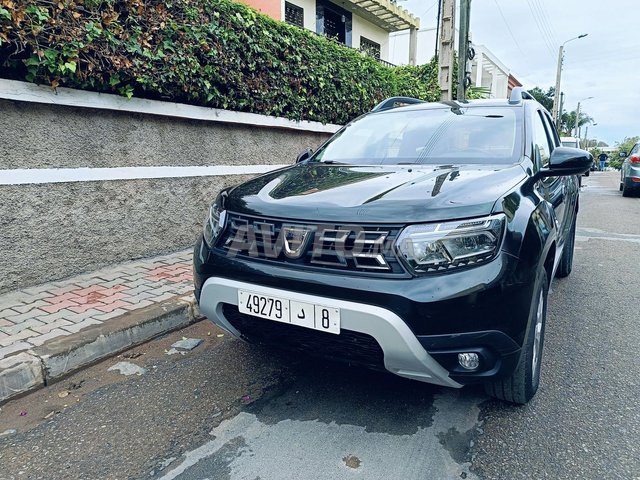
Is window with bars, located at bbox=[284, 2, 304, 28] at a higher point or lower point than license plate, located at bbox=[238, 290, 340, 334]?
higher

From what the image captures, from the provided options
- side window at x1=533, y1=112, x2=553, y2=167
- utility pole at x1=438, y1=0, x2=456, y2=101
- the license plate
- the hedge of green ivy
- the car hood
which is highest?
utility pole at x1=438, y1=0, x2=456, y2=101

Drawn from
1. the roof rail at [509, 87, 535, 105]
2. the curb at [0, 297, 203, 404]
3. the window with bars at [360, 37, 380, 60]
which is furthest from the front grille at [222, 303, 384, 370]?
the window with bars at [360, 37, 380, 60]

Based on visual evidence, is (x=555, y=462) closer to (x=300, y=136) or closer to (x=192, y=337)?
(x=192, y=337)

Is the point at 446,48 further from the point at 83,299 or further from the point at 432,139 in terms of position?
the point at 83,299

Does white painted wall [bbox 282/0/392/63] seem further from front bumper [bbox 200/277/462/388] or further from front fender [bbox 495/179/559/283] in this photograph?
front bumper [bbox 200/277/462/388]

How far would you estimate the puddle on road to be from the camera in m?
1.89

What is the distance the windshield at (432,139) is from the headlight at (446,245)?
3.07ft

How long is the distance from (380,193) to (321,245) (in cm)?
38

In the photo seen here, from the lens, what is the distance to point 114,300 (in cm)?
354

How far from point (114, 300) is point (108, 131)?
169cm

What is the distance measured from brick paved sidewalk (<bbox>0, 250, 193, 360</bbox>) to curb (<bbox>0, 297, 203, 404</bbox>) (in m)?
0.11

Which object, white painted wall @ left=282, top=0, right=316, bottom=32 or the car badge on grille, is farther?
white painted wall @ left=282, top=0, right=316, bottom=32

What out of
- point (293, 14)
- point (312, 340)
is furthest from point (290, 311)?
point (293, 14)

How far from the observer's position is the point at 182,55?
451 centimetres
